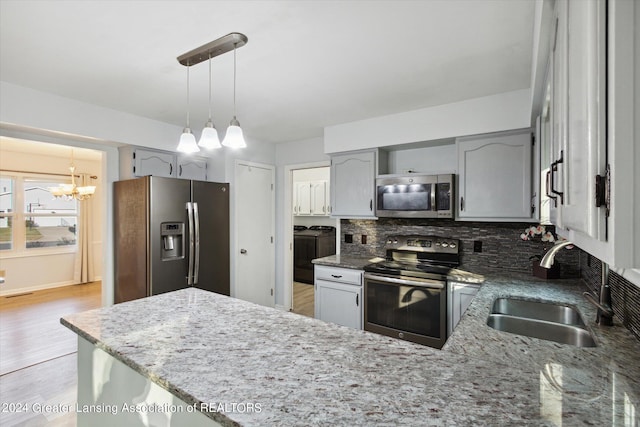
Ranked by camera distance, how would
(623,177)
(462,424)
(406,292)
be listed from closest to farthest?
(623,177) → (462,424) → (406,292)

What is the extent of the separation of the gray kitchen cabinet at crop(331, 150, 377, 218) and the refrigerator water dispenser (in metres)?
1.66

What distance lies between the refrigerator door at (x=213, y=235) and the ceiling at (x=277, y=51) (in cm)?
94

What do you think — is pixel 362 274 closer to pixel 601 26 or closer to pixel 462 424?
pixel 462 424

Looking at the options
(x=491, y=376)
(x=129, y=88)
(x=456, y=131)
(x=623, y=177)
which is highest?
(x=129, y=88)

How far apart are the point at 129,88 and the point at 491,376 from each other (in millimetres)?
2993

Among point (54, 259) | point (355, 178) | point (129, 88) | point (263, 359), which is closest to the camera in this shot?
point (263, 359)

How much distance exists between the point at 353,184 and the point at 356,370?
2.77 meters

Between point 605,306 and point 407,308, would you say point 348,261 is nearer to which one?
point 407,308

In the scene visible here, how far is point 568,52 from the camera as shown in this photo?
0.81 m

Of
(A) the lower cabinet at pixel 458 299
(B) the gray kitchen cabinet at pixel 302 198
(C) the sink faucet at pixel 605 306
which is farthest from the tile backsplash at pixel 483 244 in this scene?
(B) the gray kitchen cabinet at pixel 302 198

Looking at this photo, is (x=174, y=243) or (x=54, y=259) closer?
(x=174, y=243)

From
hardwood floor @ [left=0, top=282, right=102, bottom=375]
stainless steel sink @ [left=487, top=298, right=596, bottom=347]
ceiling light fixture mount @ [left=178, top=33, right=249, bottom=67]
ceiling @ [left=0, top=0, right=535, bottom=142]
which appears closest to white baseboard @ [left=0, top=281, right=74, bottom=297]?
hardwood floor @ [left=0, top=282, right=102, bottom=375]

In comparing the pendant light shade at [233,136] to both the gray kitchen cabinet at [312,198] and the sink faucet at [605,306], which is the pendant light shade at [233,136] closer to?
the sink faucet at [605,306]

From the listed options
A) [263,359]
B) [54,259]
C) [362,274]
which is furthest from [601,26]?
[54,259]
